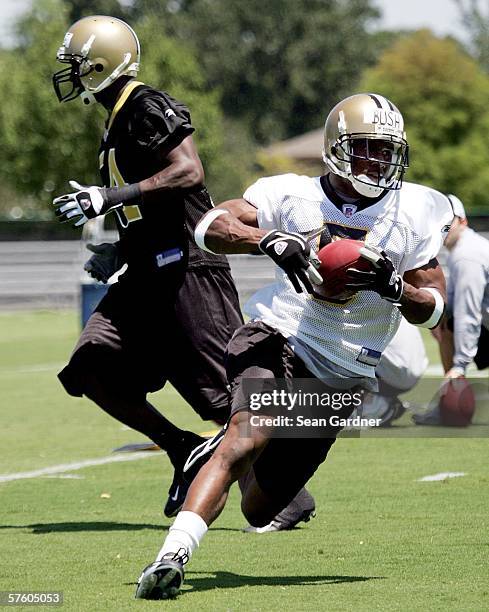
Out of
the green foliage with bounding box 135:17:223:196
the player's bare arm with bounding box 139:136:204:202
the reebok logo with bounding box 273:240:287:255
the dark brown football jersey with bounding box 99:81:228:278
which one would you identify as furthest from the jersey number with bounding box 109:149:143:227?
the green foliage with bounding box 135:17:223:196

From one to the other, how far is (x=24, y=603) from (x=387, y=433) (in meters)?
5.38

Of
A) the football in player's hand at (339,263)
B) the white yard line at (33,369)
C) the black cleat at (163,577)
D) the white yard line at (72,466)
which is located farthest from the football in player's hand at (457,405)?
the white yard line at (33,369)

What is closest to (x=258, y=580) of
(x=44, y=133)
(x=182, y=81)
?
(x=44, y=133)

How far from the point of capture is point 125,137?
6465mm

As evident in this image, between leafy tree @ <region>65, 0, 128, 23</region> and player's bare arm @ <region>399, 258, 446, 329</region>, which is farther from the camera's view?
leafy tree @ <region>65, 0, 128, 23</region>

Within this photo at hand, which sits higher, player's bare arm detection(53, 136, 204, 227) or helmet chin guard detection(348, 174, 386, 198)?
helmet chin guard detection(348, 174, 386, 198)

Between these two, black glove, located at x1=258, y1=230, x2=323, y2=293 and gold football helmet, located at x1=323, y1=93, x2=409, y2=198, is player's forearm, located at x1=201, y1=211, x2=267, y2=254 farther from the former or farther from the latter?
gold football helmet, located at x1=323, y1=93, x2=409, y2=198

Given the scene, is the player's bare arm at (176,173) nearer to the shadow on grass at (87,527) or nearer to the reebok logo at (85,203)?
the reebok logo at (85,203)

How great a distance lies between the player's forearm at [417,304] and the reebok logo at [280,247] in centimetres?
50

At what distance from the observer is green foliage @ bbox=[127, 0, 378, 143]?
77.8 metres

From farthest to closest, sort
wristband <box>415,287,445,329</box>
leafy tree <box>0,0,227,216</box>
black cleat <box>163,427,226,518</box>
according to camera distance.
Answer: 1. leafy tree <box>0,0,227,216</box>
2. black cleat <box>163,427,226,518</box>
3. wristband <box>415,287,445,329</box>

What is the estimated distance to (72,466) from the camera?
8.39m

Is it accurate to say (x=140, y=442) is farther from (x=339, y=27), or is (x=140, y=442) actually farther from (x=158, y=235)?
(x=339, y=27)

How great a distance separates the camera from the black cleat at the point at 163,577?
4605mm
